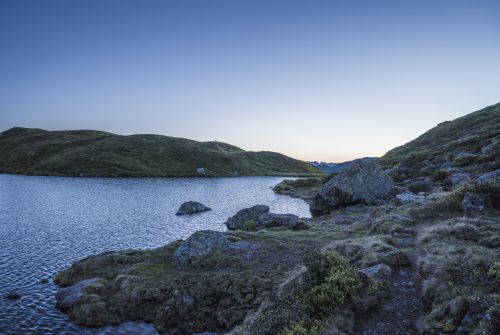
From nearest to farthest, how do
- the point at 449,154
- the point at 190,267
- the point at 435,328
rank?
1. the point at 435,328
2. the point at 190,267
3. the point at 449,154

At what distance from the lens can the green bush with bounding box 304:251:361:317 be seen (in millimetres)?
15523

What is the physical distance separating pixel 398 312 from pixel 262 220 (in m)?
33.1

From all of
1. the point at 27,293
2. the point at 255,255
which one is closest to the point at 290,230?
the point at 255,255

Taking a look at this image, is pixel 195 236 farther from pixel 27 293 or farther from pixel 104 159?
pixel 104 159

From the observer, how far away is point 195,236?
31.0 metres

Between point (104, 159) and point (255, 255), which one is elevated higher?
point (104, 159)

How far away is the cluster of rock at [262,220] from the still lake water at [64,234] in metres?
2.71

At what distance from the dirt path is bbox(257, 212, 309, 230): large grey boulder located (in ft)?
82.7

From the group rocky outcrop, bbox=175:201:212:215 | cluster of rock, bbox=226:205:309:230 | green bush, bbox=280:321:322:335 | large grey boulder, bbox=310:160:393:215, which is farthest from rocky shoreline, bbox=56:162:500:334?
rocky outcrop, bbox=175:201:212:215

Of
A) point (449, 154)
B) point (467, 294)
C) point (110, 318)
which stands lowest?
point (110, 318)

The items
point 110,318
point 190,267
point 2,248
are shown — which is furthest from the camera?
point 2,248

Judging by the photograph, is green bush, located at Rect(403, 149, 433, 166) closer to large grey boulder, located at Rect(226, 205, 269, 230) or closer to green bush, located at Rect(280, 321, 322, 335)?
large grey boulder, located at Rect(226, 205, 269, 230)

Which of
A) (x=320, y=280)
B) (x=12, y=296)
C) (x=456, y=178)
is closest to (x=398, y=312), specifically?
(x=320, y=280)

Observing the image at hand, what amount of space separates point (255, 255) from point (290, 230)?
12953mm
